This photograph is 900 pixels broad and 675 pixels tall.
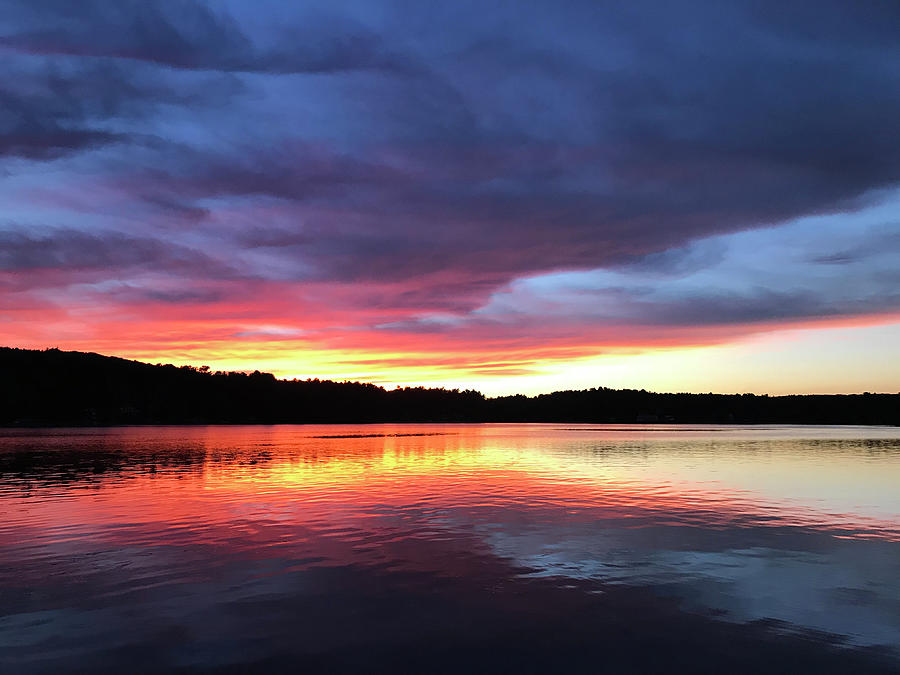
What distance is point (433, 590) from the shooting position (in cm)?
1722

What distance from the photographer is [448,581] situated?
59.5 feet


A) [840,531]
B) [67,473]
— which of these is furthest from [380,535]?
[67,473]

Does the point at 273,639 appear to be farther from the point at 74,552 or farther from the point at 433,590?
the point at 74,552

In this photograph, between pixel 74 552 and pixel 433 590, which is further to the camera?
pixel 74 552

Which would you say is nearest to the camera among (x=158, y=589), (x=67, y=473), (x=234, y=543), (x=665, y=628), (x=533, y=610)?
(x=665, y=628)

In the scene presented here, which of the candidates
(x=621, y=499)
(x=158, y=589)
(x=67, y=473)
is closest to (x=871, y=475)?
(x=621, y=499)

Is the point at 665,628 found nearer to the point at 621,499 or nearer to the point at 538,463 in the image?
the point at 621,499

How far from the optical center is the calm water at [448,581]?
12.7 metres

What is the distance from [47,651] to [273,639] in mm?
4737

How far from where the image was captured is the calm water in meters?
12.7

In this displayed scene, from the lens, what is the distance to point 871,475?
5128 cm

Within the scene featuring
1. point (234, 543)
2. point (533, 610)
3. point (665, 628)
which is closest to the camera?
point (665, 628)

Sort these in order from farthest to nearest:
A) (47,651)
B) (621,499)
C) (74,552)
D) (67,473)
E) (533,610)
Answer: (67,473), (621,499), (74,552), (533,610), (47,651)

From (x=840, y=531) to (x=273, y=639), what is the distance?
25709 millimetres
